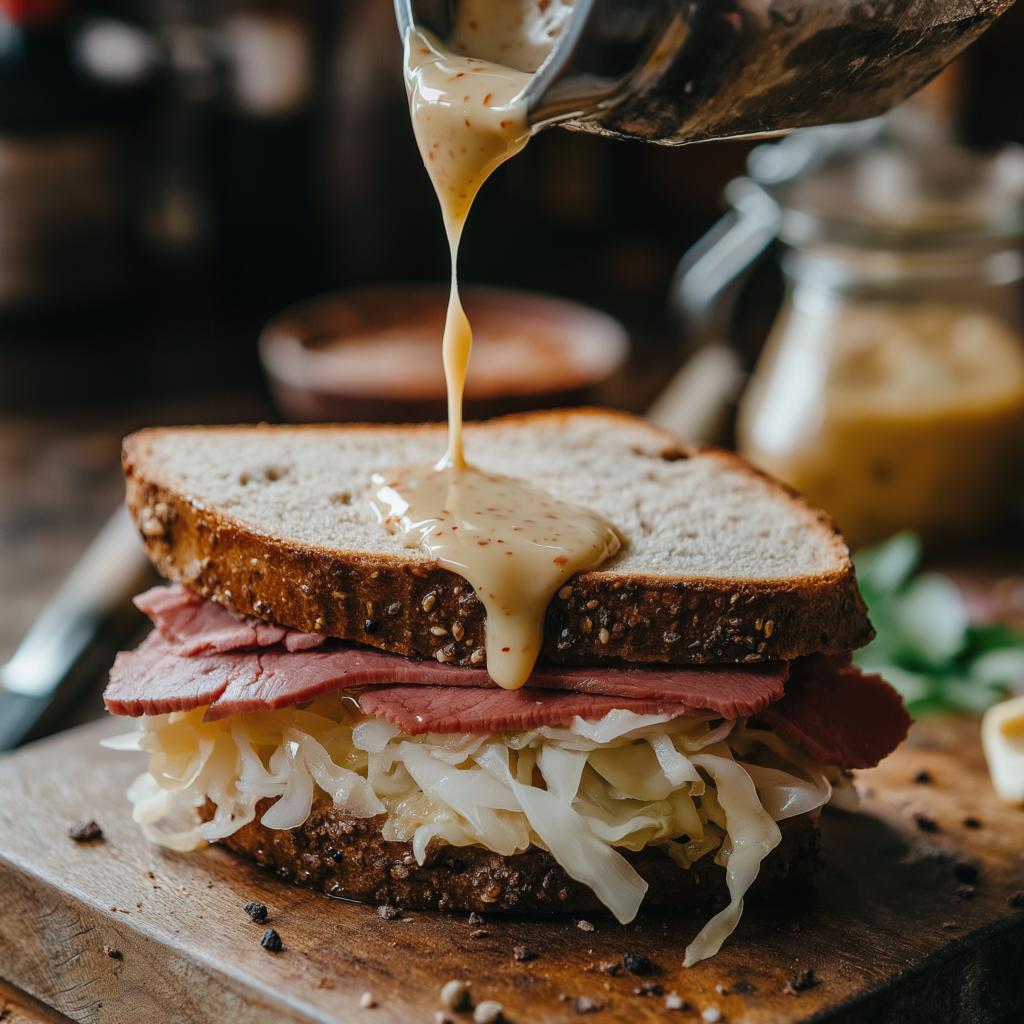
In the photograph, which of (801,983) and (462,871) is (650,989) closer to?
A: (801,983)

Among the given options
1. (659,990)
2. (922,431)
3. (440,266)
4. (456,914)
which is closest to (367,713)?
(456,914)

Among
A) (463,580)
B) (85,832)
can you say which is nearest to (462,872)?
(463,580)

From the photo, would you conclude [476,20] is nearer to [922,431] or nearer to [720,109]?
[720,109]

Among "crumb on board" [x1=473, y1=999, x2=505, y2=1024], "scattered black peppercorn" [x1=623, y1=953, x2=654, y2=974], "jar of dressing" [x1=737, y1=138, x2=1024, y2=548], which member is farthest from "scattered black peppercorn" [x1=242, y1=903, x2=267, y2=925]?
"jar of dressing" [x1=737, y1=138, x2=1024, y2=548]

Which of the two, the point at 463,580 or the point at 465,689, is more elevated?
the point at 463,580

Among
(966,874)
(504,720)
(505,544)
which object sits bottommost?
(966,874)

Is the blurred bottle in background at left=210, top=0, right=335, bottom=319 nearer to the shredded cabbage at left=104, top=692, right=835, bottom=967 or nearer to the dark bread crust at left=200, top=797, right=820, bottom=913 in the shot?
the shredded cabbage at left=104, top=692, right=835, bottom=967

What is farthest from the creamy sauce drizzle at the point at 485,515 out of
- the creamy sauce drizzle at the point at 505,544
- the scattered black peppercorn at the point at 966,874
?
the scattered black peppercorn at the point at 966,874

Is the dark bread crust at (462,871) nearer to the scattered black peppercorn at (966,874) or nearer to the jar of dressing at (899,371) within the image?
the scattered black peppercorn at (966,874)
